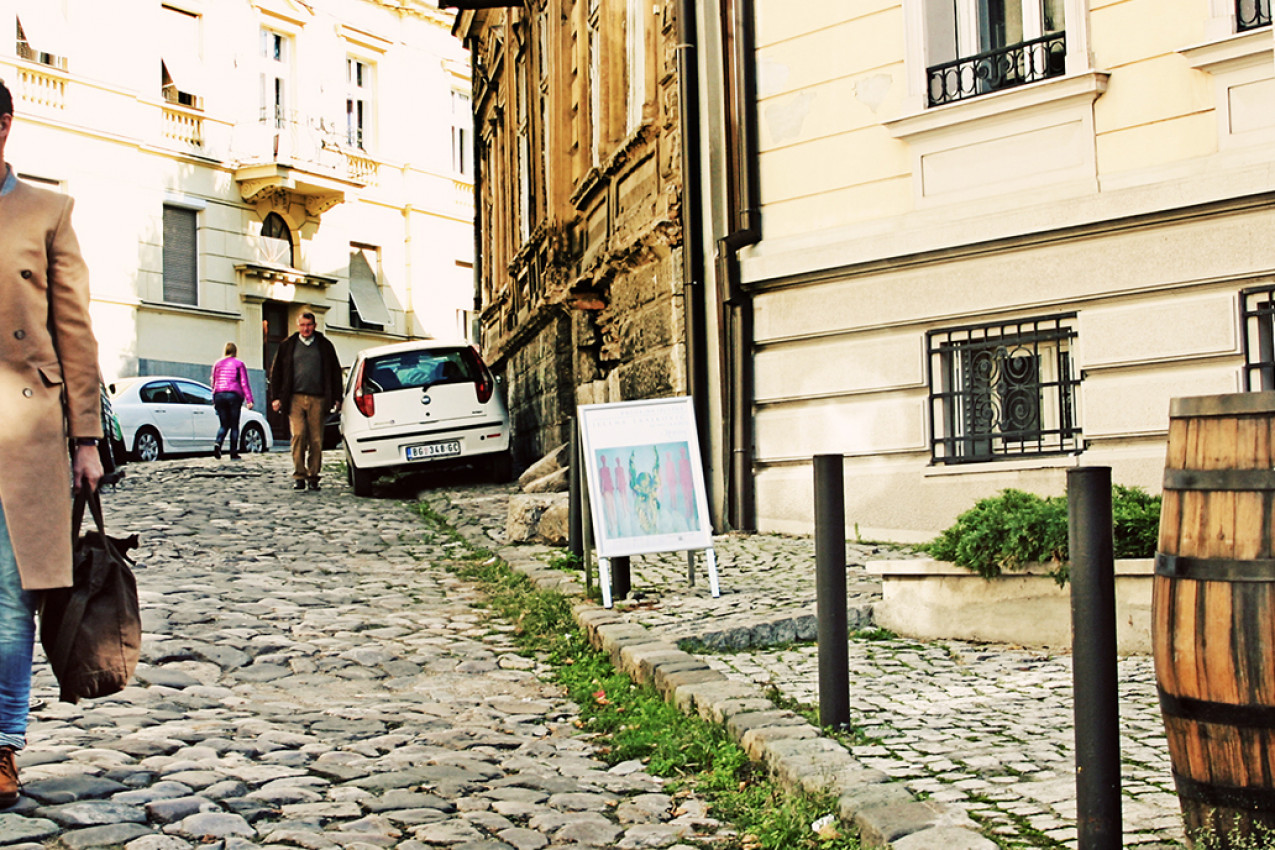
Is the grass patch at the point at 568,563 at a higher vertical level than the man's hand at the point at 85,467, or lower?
lower

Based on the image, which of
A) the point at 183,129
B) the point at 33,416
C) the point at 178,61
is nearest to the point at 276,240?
the point at 183,129

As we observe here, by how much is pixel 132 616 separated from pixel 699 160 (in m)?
7.97

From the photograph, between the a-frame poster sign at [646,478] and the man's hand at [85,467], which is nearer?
the man's hand at [85,467]

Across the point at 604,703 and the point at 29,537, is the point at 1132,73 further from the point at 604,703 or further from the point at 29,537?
the point at 29,537

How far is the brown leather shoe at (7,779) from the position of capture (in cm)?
388

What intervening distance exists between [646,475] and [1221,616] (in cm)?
503

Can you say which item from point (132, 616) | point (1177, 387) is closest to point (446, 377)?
point (1177, 387)

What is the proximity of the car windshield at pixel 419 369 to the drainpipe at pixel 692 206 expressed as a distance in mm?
4589

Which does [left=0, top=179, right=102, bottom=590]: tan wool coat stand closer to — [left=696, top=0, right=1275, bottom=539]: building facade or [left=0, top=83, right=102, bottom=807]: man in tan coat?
[left=0, top=83, right=102, bottom=807]: man in tan coat

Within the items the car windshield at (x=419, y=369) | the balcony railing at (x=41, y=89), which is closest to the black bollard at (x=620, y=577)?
the car windshield at (x=419, y=369)

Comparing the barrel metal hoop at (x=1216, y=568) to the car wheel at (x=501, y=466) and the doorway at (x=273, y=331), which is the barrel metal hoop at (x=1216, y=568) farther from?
the doorway at (x=273, y=331)

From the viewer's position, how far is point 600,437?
25.6 feet

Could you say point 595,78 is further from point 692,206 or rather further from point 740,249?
point 740,249

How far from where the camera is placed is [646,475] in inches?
307
